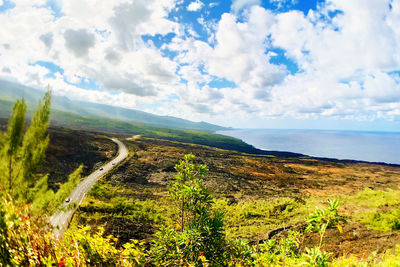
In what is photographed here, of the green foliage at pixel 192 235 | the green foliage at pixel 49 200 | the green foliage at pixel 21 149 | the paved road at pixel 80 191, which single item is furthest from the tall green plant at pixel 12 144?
the paved road at pixel 80 191

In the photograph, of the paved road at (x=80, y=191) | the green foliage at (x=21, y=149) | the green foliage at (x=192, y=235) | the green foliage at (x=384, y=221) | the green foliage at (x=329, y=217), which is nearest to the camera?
the green foliage at (x=329, y=217)

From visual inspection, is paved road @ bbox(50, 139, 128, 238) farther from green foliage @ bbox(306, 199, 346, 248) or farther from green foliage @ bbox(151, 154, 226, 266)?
green foliage @ bbox(306, 199, 346, 248)

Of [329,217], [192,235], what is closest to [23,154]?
[192,235]

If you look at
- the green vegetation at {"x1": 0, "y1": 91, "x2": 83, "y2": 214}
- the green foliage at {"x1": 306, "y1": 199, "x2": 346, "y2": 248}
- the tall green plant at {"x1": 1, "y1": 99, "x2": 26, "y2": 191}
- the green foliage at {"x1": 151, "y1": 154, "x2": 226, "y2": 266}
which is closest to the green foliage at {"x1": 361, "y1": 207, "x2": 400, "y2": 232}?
the green foliage at {"x1": 151, "y1": 154, "x2": 226, "y2": 266}

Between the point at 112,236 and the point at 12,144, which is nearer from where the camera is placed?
the point at 112,236

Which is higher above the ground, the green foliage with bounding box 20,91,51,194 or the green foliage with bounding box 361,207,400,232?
the green foliage with bounding box 20,91,51,194

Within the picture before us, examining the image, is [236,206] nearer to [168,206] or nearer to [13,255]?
[168,206]

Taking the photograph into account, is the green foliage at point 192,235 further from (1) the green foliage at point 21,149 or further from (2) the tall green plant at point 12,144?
(2) the tall green plant at point 12,144

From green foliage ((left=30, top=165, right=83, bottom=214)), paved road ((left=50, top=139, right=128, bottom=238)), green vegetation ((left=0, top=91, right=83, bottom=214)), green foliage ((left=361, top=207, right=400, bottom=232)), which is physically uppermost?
green vegetation ((left=0, top=91, right=83, bottom=214))

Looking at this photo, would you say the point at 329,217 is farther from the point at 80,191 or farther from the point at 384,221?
the point at 80,191

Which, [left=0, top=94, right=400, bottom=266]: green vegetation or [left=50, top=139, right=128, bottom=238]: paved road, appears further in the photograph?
[left=50, top=139, right=128, bottom=238]: paved road

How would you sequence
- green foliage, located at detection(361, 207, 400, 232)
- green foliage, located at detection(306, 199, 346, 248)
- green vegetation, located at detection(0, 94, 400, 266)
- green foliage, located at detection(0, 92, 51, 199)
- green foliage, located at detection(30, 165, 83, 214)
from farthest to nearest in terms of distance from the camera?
1. green foliage, located at detection(361, 207, 400, 232)
2. green foliage, located at detection(0, 92, 51, 199)
3. green foliage, located at detection(30, 165, 83, 214)
4. green foliage, located at detection(306, 199, 346, 248)
5. green vegetation, located at detection(0, 94, 400, 266)

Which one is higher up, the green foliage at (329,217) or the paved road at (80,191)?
the green foliage at (329,217)

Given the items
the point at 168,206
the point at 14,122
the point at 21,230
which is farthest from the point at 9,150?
the point at 168,206
